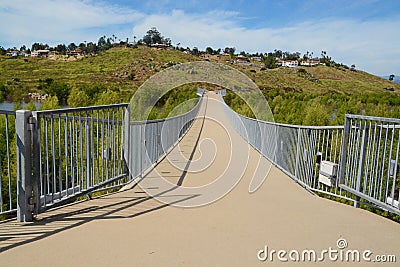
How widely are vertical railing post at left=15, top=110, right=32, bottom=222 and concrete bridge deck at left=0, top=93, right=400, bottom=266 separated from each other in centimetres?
18

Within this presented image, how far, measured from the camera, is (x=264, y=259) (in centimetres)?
318

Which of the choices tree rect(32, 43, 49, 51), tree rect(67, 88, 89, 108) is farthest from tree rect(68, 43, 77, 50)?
tree rect(67, 88, 89, 108)

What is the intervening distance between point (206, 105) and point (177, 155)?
20342 millimetres

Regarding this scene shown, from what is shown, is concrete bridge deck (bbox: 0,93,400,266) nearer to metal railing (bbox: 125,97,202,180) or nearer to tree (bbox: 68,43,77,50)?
metal railing (bbox: 125,97,202,180)

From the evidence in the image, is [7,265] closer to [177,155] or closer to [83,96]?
[177,155]

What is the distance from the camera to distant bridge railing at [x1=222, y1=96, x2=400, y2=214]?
443 centimetres

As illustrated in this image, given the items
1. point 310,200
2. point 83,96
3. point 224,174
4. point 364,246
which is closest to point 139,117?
point 224,174

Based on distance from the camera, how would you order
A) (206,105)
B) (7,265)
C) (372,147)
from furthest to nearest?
(206,105)
(372,147)
(7,265)

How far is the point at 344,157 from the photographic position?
529cm

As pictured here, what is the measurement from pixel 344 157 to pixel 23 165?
434cm

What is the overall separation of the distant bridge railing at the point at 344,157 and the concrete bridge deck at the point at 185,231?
373mm

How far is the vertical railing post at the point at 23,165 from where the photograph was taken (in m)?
3.67

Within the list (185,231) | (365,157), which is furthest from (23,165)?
(365,157)

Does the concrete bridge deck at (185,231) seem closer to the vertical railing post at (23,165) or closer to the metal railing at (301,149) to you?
the vertical railing post at (23,165)
